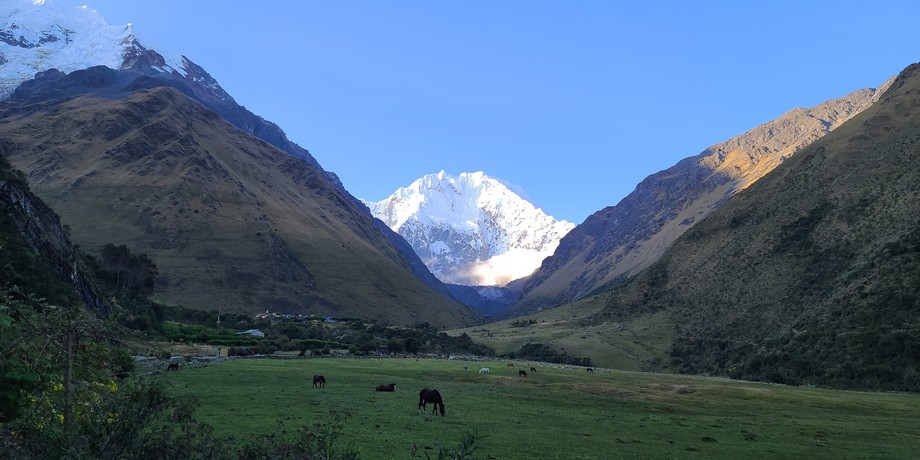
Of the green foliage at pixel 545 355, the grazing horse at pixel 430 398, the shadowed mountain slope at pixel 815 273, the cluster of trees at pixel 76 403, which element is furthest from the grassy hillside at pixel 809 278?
the cluster of trees at pixel 76 403

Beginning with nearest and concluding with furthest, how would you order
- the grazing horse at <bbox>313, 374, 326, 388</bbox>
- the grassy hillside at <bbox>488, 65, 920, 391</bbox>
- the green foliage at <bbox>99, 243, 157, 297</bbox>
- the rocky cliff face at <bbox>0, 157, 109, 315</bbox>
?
1. the grazing horse at <bbox>313, 374, 326, 388</bbox>
2. the rocky cliff face at <bbox>0, 157, 109, 315</bbox>
3. the grassy hillside at <bbox>488, 65, 920, 391</bbox>
4. the green foliage at <bbox>99, 243, 157, 297</bbox>

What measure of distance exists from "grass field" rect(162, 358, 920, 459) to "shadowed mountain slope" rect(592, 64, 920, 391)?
21.8 m

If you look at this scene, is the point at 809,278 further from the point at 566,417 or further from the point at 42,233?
the point at 42,233

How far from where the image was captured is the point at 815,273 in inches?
4171

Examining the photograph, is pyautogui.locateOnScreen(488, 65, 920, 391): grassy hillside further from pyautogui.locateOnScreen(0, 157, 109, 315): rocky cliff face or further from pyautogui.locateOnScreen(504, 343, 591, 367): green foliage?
pyautogui.locateOnScreen(0, 157, 109, 315): rocky cliff face

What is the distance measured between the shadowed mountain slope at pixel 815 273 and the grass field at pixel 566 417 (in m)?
21.8

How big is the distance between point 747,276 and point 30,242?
129m

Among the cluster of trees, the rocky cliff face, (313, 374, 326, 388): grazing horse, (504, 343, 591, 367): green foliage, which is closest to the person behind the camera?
the cluster of trees

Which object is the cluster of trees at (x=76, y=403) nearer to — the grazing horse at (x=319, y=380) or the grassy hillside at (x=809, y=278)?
the grazing horse at (x=319, y=380)

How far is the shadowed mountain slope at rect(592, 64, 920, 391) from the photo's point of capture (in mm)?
75625

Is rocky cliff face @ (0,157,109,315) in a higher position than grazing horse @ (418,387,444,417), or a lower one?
higher

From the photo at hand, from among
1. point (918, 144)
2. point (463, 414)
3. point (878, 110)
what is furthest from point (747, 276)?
point (463, 414)

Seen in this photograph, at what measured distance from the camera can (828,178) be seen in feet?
437

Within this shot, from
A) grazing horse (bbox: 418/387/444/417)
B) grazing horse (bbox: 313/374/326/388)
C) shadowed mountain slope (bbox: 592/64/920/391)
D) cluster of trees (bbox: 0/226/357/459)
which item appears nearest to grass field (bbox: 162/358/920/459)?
grazing horse (bbox: 418/387/444/417)
